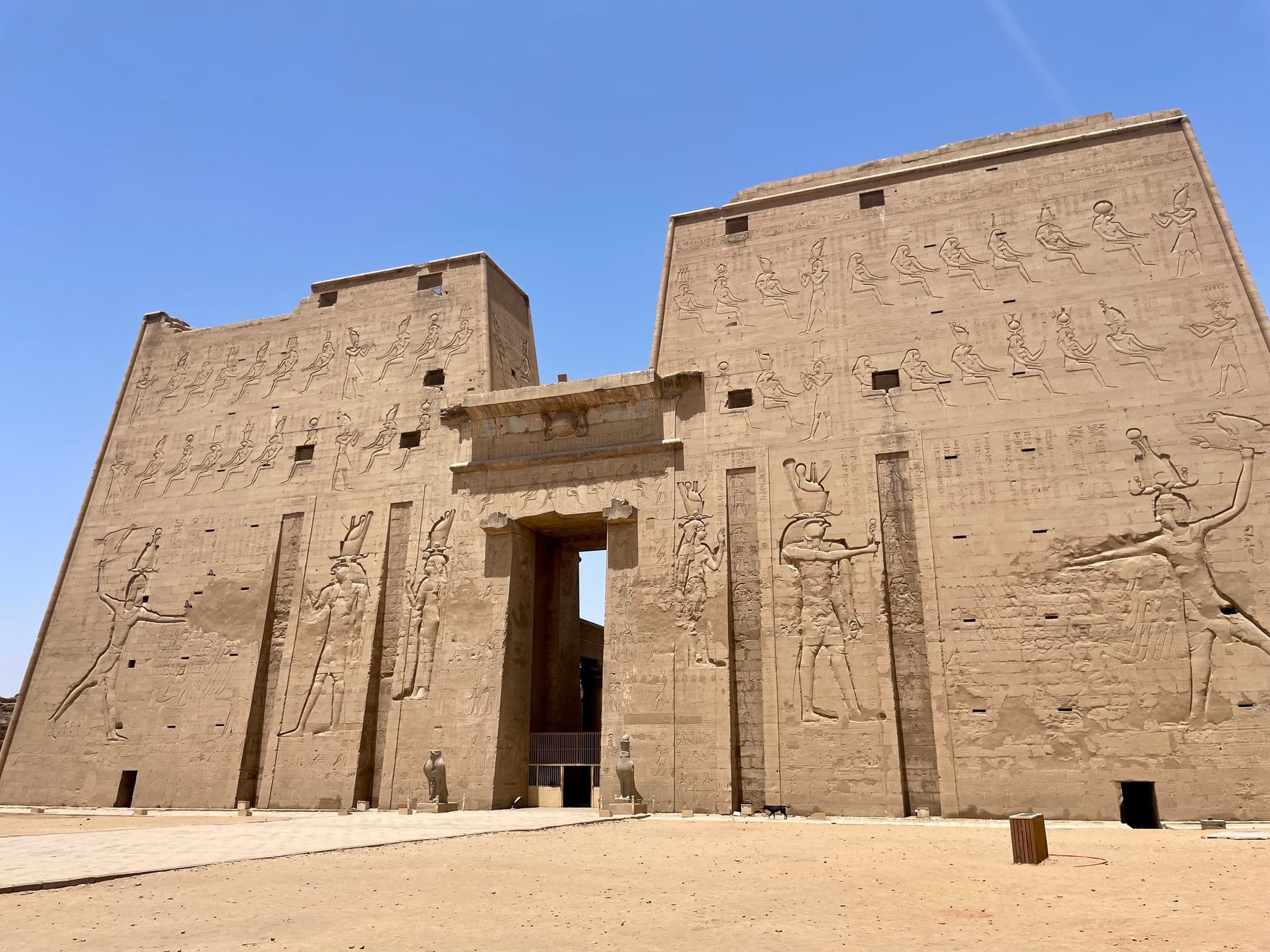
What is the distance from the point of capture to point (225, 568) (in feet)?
56.7

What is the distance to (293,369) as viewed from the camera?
18.6 m

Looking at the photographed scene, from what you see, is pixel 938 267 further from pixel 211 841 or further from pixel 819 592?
pixel 211 841

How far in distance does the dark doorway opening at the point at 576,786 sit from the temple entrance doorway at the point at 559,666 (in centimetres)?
1

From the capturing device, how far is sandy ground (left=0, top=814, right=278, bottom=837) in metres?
10.9

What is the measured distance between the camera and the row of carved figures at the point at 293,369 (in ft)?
57.7

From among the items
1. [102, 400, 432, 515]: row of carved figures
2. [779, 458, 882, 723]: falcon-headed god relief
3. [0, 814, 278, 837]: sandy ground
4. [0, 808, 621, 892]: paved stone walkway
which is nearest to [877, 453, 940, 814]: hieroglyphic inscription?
[779, 458, 882, 723]: falcon-headed god relief

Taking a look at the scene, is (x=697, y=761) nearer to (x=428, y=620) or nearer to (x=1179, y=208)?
(x=428, y=620)

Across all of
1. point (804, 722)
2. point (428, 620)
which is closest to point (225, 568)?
point (428, 620)

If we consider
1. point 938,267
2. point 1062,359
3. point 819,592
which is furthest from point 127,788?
point 1062,359

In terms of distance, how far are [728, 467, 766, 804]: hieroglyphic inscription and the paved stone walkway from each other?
8.08 ft

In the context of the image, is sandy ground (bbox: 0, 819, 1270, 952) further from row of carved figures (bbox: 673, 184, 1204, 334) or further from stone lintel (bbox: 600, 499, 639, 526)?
row of carved figures (bbox: 673, 184, 1204, 334)

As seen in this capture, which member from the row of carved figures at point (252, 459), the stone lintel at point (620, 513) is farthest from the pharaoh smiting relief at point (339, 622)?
the stone lintel at point (620, 513)

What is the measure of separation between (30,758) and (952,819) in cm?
1734

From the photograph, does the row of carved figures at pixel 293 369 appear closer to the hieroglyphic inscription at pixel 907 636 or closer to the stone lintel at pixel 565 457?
the stone lintel at pixel 565 457
